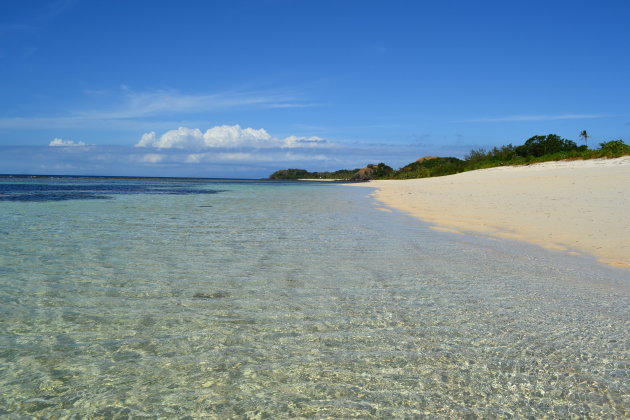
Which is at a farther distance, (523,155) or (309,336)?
(523,155)

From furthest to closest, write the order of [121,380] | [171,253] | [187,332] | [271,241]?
[271,241], [171,253], [187,332], [121,380]

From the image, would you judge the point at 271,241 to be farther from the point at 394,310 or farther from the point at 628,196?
the point at 628,196

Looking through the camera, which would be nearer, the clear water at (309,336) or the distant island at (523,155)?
the clear water at (309,336)

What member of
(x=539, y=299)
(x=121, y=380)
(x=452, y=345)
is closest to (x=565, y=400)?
(x=452, y=345)

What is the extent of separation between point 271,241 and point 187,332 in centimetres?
463

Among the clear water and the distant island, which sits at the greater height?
the distant island

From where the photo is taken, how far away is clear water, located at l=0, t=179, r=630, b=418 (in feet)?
7.41

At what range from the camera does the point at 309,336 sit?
317 centimetres

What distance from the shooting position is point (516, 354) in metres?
2.87

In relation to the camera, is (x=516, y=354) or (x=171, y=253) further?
(x=171, y=253)

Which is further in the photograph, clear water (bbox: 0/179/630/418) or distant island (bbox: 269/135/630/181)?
distant island (bbox: 269/135/630/181)

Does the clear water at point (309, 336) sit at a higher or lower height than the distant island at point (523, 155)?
lower

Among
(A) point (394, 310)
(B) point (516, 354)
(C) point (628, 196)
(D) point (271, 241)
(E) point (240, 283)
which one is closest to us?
(B) point (516, 354)

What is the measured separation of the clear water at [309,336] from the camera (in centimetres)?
226
